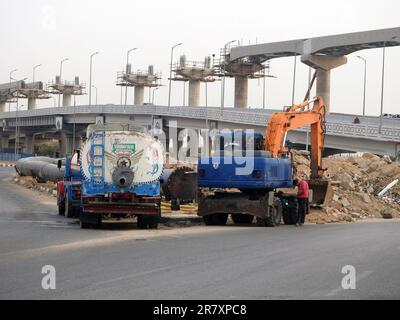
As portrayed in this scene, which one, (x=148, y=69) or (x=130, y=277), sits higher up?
(x=148, y=69)

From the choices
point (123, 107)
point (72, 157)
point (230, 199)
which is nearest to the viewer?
point (230, 199)

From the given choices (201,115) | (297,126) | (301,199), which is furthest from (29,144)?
(301,199)

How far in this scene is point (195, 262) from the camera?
14547mm

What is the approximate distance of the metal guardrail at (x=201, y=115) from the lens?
56.1 meters

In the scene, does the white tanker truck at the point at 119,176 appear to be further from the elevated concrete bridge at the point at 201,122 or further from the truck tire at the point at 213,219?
the truck tire at the point at 213,219

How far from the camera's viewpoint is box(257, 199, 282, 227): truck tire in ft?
83.9

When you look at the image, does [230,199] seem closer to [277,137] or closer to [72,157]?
[277,137]

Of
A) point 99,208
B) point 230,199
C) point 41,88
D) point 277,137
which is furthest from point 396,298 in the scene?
point 41,88

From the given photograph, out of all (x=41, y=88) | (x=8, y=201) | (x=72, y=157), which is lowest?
(x=8, y=201)

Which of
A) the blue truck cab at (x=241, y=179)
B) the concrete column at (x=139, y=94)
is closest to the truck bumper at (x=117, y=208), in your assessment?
the blue truck cab at (x=241, y=179)

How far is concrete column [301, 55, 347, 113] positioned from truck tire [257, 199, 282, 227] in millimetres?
52904

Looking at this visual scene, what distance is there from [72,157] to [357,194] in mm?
16815

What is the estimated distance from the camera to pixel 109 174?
22766 millimetres

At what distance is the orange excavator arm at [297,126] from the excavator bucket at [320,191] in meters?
0.63
